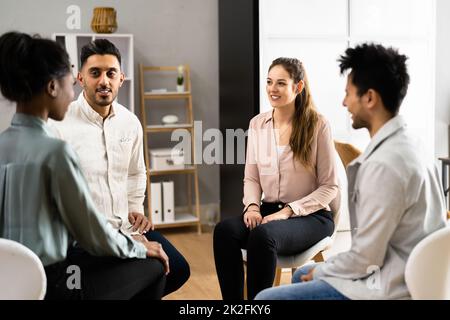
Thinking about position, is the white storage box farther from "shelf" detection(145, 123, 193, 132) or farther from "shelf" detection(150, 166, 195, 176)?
→ "shelf" detection(145, 123, 193, 132)

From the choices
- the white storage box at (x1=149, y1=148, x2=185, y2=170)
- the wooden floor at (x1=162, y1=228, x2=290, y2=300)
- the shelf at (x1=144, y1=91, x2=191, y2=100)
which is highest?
the shelf at (x1=144, y1=91, x2=191, y2=100)

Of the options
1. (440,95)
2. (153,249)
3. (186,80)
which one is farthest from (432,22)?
Result: (153,249)

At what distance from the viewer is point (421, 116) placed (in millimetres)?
3160

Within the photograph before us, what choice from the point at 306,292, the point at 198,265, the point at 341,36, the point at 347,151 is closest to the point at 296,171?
the point at 347,151

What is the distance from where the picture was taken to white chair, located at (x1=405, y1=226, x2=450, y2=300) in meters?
1.41

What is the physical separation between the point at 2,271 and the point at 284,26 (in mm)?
2161

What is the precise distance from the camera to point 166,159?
4.28 metres

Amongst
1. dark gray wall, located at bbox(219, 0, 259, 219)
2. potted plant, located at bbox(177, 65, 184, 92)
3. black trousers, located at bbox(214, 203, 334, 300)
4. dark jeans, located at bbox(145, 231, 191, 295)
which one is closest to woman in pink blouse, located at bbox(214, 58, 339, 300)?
black trousers, located at bbox(214, 203, 334, 300)

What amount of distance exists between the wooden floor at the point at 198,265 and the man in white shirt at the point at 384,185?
140cm

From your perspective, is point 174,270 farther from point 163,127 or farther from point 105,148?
point 163,127

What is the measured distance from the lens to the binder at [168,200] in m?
4.24

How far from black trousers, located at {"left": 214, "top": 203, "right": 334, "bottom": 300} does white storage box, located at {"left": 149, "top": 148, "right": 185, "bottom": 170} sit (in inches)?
76.0

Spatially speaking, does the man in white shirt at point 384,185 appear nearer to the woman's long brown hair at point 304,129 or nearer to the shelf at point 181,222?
the woman's long brown hair at point 304,129

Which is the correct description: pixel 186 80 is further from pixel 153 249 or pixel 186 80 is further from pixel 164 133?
pixel 153 249
